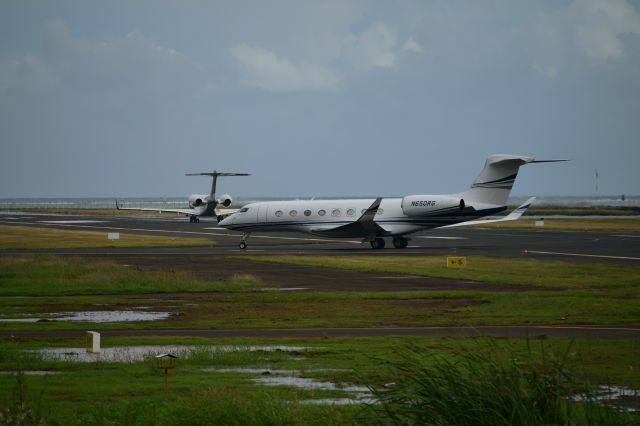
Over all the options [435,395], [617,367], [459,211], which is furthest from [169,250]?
[435,395]

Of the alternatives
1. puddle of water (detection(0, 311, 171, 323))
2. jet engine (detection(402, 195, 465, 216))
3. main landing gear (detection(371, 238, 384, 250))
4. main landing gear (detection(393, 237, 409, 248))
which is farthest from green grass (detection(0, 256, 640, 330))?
main landing gear (detection(393, 237, 409, 248))

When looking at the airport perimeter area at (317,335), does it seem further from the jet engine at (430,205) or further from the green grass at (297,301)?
the jet engine at (430,205)

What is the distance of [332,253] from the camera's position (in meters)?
57.5

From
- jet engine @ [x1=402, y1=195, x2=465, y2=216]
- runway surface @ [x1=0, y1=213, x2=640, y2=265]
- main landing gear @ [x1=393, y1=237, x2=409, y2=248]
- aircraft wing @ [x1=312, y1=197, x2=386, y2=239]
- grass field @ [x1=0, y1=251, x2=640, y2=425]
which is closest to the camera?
grass field @ [x1=0, y1=251, x2=640, y2=425]

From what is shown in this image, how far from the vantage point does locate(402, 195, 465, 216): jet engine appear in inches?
2288

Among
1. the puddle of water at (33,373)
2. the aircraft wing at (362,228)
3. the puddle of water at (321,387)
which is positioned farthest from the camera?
the aircraft wing at (362,228)

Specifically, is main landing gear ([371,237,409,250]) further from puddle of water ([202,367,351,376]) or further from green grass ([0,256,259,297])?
puddle of water ([202,367,351,376])

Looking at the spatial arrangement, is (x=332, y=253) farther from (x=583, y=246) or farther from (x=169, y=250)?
(x=583, y=246)

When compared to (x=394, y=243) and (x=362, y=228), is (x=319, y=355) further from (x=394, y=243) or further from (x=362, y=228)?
(x=394, y=243)

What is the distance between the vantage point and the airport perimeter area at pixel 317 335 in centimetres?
1165

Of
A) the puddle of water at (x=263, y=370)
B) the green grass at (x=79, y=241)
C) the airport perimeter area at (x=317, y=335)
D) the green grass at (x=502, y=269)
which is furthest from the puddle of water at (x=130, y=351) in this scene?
the green grass at (x=79, y=241)

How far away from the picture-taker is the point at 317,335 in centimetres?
2423

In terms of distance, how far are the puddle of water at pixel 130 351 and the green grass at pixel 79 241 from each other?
153ft

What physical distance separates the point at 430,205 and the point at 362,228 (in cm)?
452
